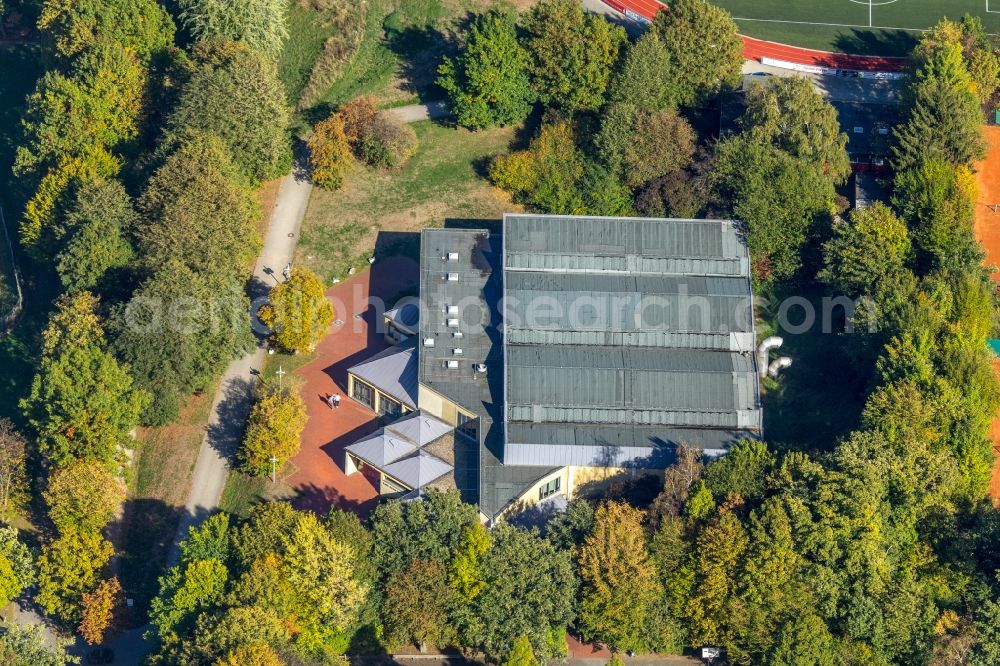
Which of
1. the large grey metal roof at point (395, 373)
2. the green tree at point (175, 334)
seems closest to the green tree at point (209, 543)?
the green tree at point (175, 334)

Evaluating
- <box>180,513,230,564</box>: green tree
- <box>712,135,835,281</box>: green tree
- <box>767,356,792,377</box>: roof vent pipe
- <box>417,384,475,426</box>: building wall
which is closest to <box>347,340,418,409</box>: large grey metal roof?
<box>417,384,475,426</box>: building wall

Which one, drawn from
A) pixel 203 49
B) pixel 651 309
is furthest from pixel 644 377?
pixel 203 49

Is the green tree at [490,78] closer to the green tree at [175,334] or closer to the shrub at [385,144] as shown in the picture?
the shrub at [385,144]

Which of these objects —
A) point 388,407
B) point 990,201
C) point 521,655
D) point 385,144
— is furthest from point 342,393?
point 990,201

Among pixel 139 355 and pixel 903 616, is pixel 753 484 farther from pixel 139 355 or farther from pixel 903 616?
pixel 139 355

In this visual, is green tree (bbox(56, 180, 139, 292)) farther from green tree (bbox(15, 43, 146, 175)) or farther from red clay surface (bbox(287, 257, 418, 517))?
red clay surface (bbox(287, 257, 418, 517))

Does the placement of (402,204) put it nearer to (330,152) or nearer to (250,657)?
(330,152)

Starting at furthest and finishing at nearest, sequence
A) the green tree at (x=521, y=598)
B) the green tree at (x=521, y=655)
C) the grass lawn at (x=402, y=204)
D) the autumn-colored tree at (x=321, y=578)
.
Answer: the grass lawn at (x=402, y=204) → the green tree at (x=521, y=598) → the autumn-colored tree at (x=321, y=578) → the green tree at (x=521, y=655)
